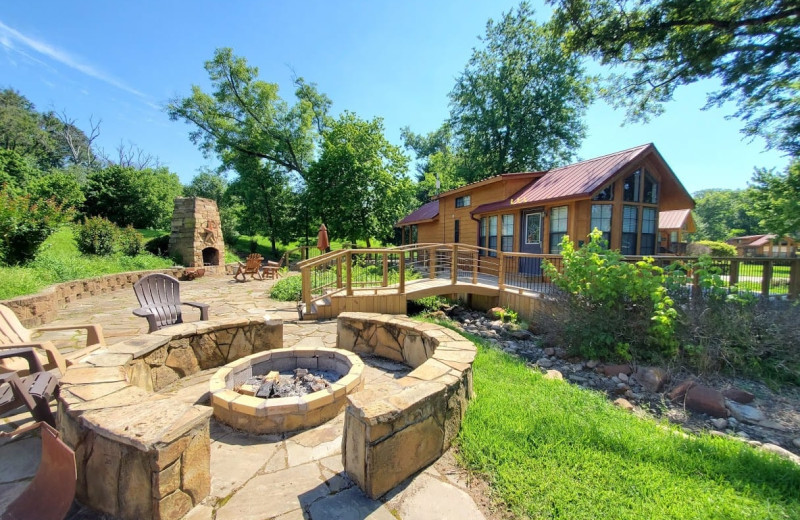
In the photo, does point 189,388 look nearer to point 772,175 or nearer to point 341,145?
point 341,145

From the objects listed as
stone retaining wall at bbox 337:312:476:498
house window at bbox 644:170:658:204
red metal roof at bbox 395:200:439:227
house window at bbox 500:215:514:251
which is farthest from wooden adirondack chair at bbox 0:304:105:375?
red metal roof at bbox 395:200:439:227

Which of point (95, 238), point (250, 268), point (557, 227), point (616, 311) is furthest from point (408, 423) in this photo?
point (95, 238)

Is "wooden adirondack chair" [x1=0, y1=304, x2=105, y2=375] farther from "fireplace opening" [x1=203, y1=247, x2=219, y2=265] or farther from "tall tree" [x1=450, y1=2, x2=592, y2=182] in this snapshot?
"tall tree" [x1=450, y1=2, x2=592, y2=182]

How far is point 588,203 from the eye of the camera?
9.18 metres

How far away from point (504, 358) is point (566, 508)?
8.77 feet

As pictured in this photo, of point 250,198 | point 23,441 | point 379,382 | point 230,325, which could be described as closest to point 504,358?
point 379,382

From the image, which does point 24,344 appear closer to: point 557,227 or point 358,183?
point 557,227

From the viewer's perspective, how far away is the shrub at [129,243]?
12.3 meters

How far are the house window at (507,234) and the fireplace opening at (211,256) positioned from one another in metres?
12.4

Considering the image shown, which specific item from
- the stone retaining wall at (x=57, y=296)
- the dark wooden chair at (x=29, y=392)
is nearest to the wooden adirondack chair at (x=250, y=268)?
the stone retaining wall at (x=57, y=296)

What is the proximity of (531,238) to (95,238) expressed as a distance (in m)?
15.3

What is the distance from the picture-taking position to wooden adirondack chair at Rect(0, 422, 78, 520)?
5.18 ft

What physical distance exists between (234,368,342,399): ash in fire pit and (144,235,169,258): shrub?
14.1m

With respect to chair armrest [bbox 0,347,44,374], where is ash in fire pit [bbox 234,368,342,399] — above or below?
below
